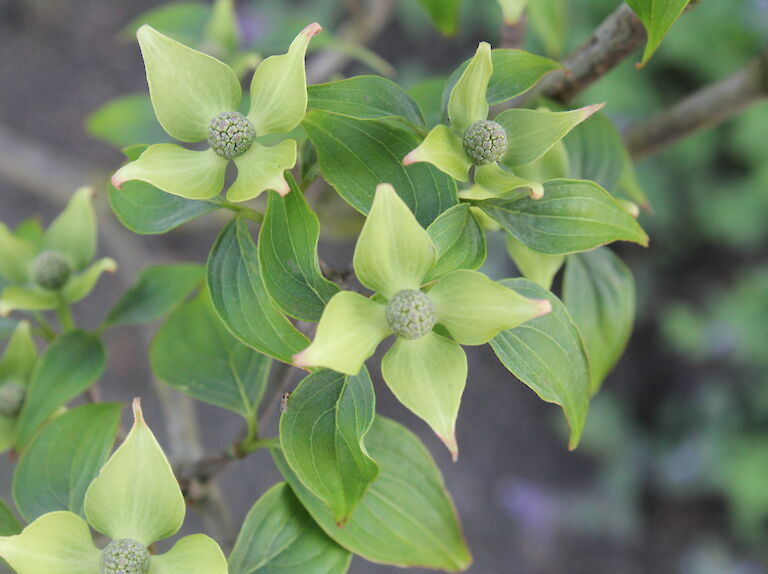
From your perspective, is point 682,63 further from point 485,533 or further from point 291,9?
point 485,533

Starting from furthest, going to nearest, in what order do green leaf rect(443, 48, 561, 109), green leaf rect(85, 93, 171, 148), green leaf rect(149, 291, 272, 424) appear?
A: green leaf rect(85, 93, 171, 148) → green leaf rect(149, 291, 272, 424) → green leaf rect(443, 48, 561, 109)

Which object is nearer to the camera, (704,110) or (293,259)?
(293,259)

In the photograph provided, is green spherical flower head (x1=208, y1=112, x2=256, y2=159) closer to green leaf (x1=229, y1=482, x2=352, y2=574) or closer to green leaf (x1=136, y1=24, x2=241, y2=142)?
green leaf (x1=136, y1=24, x2=241, y2=142)

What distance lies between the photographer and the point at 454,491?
5.92 feet

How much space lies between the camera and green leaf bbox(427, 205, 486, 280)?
0.43 meters

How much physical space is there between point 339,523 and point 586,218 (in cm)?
24

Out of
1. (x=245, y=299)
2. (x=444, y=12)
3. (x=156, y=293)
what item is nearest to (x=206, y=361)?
(x=156, y=293)

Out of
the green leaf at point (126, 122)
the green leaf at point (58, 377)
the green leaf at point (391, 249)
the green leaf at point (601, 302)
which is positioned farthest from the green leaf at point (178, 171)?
the green leaf at point (126, 122)

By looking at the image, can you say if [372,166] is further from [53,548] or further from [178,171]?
[53,548]

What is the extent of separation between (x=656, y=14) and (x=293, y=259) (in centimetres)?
27

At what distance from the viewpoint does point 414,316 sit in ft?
1.35

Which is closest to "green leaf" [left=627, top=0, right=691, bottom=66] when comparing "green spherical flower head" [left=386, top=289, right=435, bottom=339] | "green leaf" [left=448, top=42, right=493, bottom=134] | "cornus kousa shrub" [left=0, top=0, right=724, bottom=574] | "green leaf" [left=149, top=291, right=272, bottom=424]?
"cornus kousa shrub" [left=0, top=0, right=724, bottom=574]

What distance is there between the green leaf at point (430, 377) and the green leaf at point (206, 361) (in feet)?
0.65

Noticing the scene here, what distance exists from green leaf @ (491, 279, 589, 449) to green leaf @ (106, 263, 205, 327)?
0.31 meters
